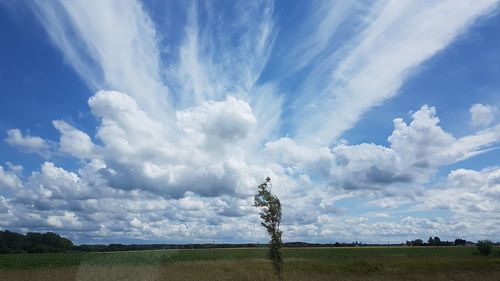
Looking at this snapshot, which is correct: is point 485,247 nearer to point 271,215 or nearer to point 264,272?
point 264,272

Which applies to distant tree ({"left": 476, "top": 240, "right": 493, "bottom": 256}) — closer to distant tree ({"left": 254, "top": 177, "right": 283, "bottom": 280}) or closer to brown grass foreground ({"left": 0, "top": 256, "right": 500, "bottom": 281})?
brown grass foreground ({"left": 0, "top": 256, "right": 500, "bottom": 281})

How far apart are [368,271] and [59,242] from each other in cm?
6450

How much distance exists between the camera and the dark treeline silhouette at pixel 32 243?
3187 inches

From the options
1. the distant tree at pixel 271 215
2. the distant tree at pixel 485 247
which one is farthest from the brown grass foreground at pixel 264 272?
the distant tree at pixel 485 247

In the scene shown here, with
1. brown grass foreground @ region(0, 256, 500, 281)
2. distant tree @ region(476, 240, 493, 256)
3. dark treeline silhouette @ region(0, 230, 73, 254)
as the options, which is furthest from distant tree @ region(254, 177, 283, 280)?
dark treeline silhouette @ region(0, 230, 73, 254)

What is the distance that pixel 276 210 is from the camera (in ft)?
68.0

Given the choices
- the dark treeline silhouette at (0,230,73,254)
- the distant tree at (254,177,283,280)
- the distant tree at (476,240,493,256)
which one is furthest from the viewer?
the dark treeline silhouette at (0,230,73,254)

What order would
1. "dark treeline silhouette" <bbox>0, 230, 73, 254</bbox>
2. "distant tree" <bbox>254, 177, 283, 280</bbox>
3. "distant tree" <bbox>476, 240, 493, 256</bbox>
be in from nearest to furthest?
"distant tree" <bbox>254, 177, 283, 280</bbox>, "distant tree" <bbox>476, 240, 493, 256</bbox>, "dark treeline silhouette" <bbox>0, 230, 73, 254</bbox>

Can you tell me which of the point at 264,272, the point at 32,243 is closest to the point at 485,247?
the point at 264,272

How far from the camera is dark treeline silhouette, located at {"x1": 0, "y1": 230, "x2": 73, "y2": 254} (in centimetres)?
8094

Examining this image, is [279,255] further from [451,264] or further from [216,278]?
[451,264]

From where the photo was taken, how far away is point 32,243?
83438mm

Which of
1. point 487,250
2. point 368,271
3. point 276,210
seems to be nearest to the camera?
point 276,210

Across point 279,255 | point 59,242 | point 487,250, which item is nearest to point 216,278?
point 279,255
